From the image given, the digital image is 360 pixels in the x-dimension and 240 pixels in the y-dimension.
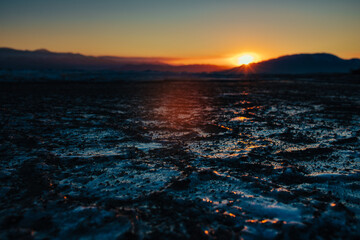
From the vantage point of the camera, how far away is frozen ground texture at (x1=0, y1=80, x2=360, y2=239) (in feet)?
5.48

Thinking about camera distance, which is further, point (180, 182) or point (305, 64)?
point (305, 64)

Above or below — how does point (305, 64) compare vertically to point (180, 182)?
above

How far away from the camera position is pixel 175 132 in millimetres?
4199

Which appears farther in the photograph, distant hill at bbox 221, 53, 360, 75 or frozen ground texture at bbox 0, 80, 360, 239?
distant hill at bbox 221, 53, 360, 75

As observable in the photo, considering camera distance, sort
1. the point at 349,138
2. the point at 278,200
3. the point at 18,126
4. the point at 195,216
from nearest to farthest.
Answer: the point at 195,216
the point at 278,200
the point at 349,138
the point at 18,126

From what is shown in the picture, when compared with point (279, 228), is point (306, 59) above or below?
above

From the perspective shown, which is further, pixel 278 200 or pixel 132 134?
pixel 132 134

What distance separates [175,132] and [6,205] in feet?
8.82

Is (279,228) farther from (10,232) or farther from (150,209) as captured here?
(10,232)

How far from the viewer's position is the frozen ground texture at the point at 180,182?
1669 mm

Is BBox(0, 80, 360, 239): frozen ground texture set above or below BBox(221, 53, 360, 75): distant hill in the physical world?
below

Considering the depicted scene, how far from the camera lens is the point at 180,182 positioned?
2.34 m

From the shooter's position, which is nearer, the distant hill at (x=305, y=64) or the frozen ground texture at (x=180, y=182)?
the frozen ground texture at (x=180, y=182)

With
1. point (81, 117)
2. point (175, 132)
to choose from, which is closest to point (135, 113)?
point (81, 117)
